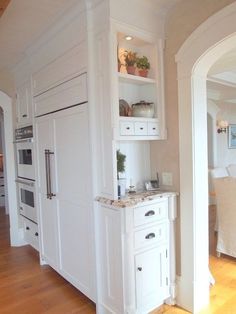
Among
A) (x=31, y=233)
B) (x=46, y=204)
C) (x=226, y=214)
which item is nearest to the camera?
(x=46, y=204)

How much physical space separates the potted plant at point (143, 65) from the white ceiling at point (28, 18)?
443mm

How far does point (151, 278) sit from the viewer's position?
2.15 meters

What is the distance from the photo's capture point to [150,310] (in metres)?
2.17

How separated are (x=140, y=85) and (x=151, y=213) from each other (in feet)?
4.04

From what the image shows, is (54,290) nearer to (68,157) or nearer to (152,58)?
(68,157)

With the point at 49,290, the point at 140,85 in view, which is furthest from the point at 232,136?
the point at 49,290

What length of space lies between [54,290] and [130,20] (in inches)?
107

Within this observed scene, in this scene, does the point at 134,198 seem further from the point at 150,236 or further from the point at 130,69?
the point at 130,69

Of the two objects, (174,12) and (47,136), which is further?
(47,136)

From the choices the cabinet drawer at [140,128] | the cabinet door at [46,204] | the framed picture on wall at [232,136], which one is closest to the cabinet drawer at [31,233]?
the cabinet door at [46,204]

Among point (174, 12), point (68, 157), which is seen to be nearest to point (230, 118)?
point (174, 12)

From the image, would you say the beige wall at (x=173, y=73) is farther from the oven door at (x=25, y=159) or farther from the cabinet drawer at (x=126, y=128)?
the oven door at (x=25, y=159)

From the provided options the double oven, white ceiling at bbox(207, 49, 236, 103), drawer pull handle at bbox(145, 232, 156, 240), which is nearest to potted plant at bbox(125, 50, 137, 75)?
drawer pull handle at bbox(145, 232, 156, 240)

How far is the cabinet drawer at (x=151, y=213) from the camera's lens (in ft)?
6.63
